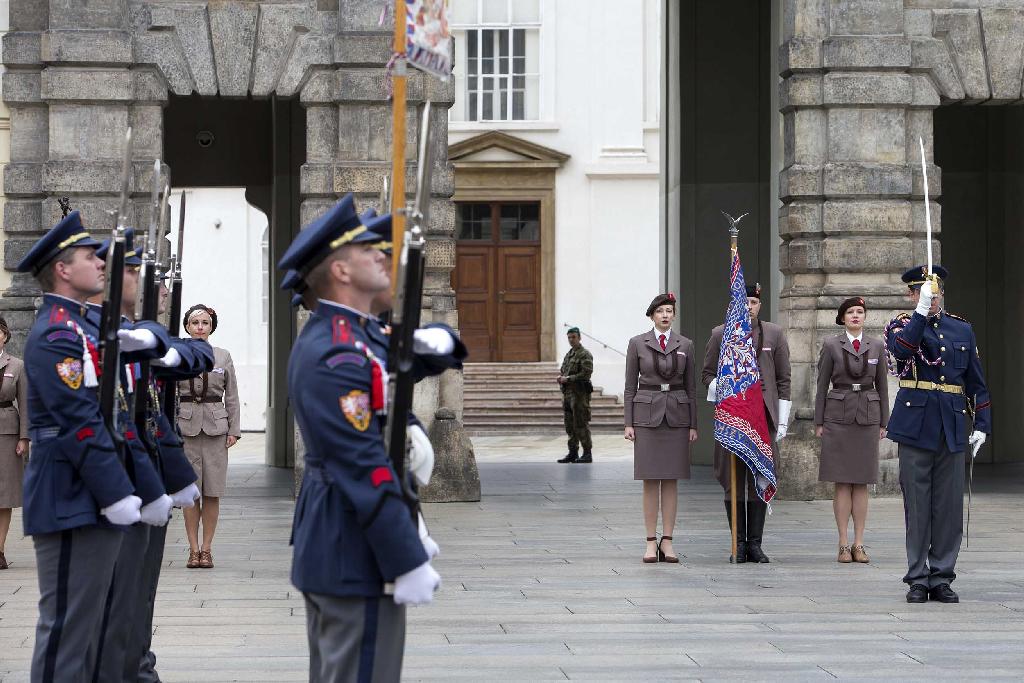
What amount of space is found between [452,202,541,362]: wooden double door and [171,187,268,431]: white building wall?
3.67 metres

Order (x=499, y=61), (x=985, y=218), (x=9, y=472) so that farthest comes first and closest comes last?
1. (x=499, y=61)
2. (x=985, y=218)
3. (x=9, y=472)

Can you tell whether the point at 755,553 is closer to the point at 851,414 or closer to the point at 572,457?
the point at 851,414

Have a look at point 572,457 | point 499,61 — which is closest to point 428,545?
point 572,457

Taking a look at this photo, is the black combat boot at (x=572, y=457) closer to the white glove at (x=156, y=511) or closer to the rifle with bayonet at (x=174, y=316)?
the rifle with bayonet at (x=174, y=316)

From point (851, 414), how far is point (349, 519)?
7507mm

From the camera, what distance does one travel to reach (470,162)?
31.4 metres

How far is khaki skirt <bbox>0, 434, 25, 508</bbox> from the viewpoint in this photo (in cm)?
1133

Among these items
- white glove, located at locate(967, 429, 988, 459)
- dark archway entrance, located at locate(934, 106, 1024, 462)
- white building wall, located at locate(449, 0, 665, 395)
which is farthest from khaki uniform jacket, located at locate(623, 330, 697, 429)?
white building wall, located at locate(449, 0, 665, 395)

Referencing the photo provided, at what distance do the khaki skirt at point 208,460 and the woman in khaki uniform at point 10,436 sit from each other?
3.65ft

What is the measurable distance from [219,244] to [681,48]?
14056 mm

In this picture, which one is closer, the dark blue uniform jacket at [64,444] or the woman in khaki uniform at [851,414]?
the dark blue uniform jacket at [64,444]

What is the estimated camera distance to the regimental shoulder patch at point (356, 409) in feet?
15.2

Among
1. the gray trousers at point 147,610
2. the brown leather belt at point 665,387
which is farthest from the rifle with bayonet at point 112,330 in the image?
the brown leather belt at point 665,387

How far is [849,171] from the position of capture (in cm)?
1543
